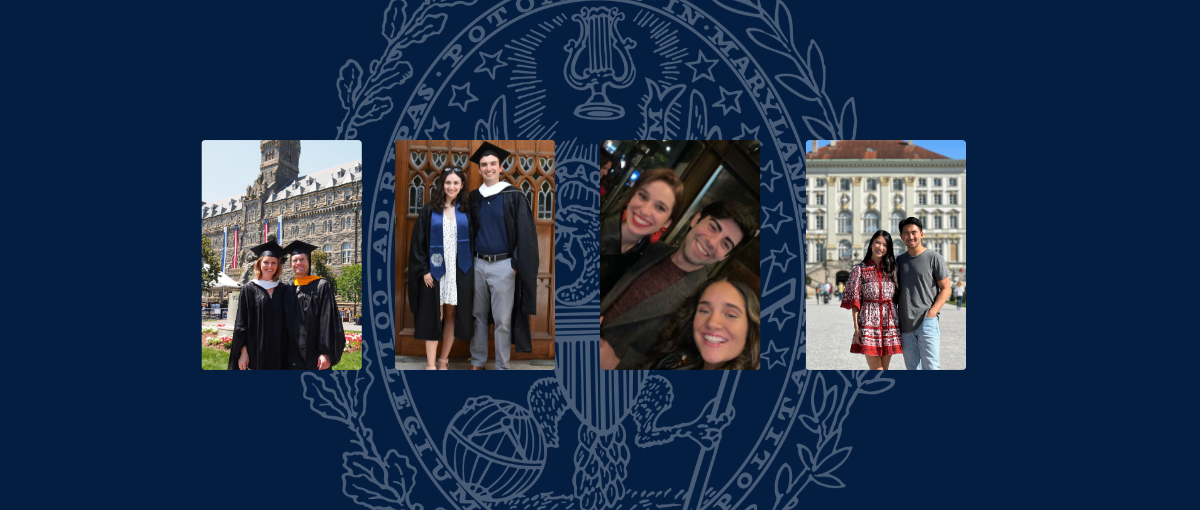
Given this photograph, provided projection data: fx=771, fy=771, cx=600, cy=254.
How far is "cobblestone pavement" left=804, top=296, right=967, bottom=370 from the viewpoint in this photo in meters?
6.07

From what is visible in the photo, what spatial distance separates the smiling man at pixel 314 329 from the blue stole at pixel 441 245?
89cm

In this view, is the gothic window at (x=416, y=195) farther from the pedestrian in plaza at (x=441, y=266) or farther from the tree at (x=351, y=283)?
the tree at (x=351, y=283)

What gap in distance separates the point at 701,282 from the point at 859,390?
4.90ft

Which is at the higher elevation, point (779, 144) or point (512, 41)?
point (512, 41)

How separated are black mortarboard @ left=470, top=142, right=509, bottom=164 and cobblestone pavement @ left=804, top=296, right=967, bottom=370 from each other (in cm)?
269

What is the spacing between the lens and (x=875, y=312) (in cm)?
617

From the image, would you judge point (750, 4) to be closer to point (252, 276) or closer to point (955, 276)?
point (955, 276)

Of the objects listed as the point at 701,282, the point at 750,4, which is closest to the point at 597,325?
the point at 701,282

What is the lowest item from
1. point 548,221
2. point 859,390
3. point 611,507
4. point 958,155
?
point 611,507

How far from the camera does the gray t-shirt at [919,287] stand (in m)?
6.10

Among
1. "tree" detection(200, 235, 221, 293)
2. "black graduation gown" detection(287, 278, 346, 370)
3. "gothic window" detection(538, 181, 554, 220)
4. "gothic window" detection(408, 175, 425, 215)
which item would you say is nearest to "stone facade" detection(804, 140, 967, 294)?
"gothic window" detection(538, 181, 554, 220)

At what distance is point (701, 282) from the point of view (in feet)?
20.3

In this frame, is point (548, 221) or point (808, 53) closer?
point (808, 53)

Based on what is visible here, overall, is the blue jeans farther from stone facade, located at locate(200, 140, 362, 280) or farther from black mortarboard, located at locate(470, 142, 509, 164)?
stone facade, located at locate(200, 140, 362, 280)
